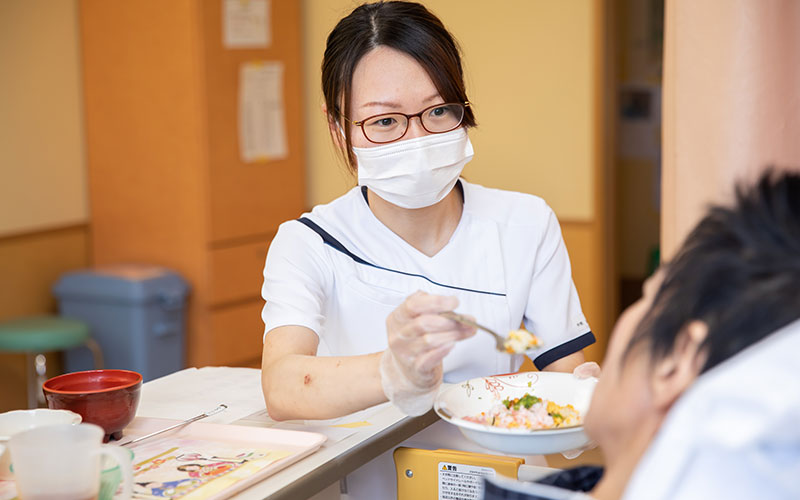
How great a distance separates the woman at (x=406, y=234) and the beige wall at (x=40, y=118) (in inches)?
84.6

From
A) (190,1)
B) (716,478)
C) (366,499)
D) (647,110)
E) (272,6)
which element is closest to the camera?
(716,478)

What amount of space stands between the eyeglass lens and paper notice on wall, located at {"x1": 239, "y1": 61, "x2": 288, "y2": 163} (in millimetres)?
2170

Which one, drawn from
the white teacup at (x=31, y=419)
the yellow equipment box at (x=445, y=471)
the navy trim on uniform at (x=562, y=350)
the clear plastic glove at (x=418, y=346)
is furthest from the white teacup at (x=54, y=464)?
the navy trim on uniform at (x=562, y=350)

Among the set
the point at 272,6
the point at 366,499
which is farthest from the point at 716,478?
the point at 272,6

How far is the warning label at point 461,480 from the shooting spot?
140 cm

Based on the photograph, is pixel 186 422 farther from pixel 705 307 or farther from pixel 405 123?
pixel 705 307

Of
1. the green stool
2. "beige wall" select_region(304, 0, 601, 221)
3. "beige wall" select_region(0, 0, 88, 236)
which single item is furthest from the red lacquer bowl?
"beige wall" select_region(0, 0, 88, 236)

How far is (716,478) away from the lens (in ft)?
2.50

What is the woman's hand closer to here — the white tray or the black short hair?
the white tray

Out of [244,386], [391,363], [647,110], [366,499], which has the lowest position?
[366,499]

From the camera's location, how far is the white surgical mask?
1.73 metres

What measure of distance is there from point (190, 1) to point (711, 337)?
313 centimetres

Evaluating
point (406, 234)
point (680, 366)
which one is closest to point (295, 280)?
point (406, 234)

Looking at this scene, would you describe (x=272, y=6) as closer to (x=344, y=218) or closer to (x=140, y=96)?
(x=140, y=96)
